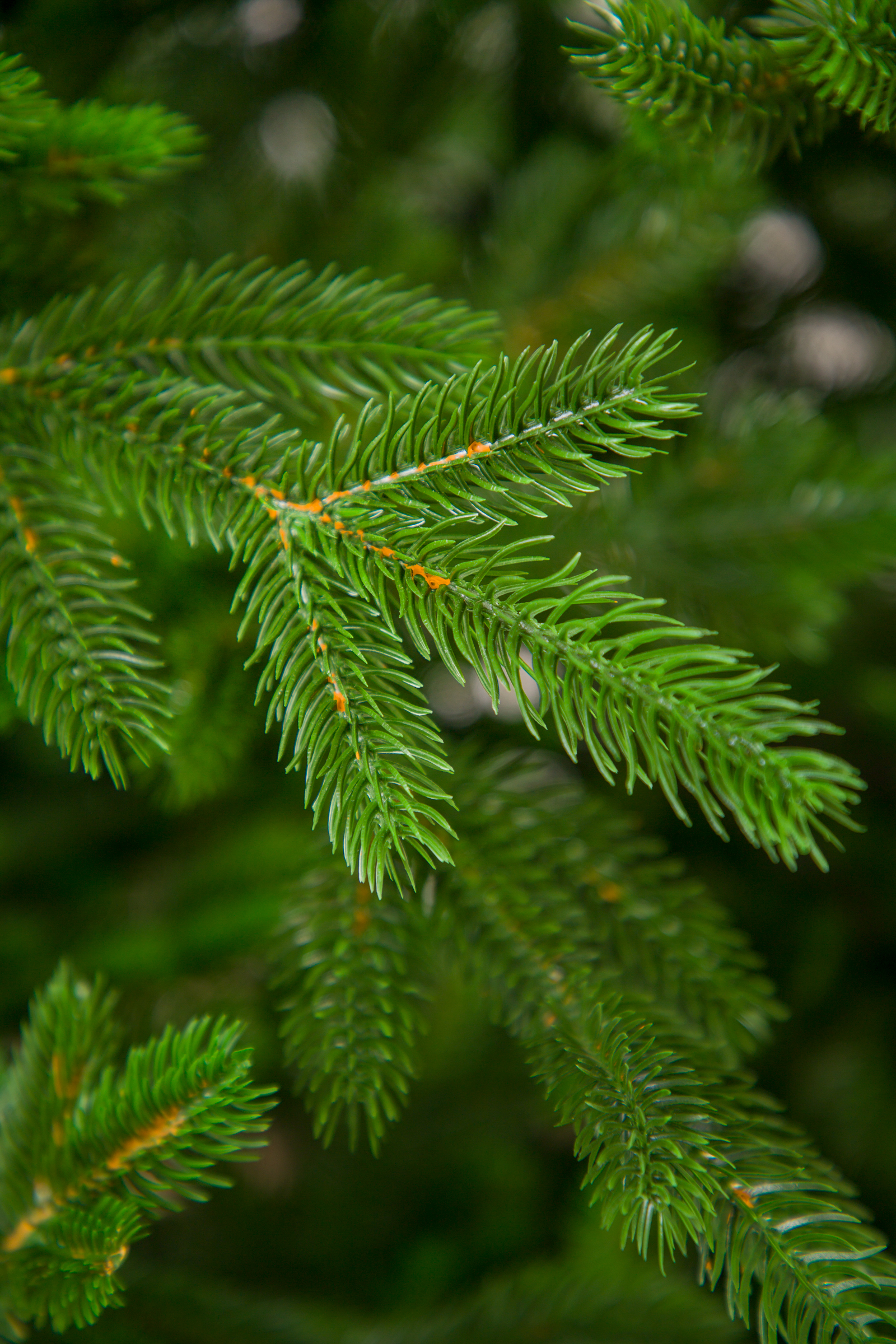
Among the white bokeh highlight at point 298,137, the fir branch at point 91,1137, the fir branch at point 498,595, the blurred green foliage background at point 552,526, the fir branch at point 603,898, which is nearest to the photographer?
the fir branch at point 498,595

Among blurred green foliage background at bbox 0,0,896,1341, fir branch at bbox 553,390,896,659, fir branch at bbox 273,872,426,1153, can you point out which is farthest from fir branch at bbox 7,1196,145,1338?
fir branch at bbox 553,390,896,659

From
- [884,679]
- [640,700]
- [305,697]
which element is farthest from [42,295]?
[884,679]

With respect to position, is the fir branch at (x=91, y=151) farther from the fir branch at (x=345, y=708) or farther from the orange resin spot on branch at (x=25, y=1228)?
the orange resin spot on branch at (x=25, y=1228)

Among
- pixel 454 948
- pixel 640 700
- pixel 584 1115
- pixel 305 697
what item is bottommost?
pixel 454 948

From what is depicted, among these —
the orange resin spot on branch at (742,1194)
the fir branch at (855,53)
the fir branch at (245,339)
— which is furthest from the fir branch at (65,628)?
the fir branch at (855,53)

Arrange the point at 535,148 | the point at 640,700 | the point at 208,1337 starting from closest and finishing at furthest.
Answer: the point at 640,700 < the point at 208,1337 < the point at 535,148

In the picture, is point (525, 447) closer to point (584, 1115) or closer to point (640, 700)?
point (640, 700)

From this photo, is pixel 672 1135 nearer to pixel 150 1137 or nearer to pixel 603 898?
pixel 603 898

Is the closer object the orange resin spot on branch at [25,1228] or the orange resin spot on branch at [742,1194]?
the orange resin spot on branch at [742,1194]
